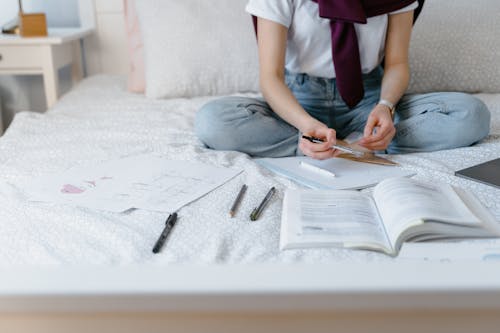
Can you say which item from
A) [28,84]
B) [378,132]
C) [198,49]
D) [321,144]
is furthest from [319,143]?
[28,84]

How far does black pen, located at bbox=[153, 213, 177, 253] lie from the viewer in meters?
0.76

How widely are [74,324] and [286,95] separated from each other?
2.76 ft

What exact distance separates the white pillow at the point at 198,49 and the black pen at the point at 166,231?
3.16 feet

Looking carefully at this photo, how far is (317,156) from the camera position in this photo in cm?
110

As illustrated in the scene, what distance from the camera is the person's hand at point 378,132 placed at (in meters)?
1.14

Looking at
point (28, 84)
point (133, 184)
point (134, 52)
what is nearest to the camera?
point (133, 184)

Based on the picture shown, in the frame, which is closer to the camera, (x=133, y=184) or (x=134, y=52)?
(x=133, y=184)

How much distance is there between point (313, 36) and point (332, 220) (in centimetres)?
69

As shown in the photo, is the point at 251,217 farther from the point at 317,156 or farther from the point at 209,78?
the point at 209,78

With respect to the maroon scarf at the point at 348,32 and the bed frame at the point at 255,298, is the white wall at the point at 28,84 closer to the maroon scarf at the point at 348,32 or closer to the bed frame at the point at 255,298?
the maroon scarf at the point at 348,32

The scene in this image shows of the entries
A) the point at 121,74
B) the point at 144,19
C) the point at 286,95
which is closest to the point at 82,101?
the point at 144,19

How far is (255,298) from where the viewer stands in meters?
0.51

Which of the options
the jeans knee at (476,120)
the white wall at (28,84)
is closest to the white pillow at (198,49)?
the white wall at (28,84)

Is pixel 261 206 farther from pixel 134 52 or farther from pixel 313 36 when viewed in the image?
pixel 134 52
